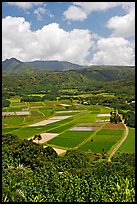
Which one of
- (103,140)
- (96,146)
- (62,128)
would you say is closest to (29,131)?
(62,128)

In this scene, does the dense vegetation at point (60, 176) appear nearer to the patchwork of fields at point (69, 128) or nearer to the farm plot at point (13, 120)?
the patchwork of fields at point (69, 128)

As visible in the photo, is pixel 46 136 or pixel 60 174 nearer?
pixel 60 174

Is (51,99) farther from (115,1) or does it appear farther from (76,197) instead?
(115,1)

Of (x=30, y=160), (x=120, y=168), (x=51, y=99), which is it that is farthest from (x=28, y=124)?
(x=51, y=99)

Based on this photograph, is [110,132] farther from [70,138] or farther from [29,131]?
[29,131]

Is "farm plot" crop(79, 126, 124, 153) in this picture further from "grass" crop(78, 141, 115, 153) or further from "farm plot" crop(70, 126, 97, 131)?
"farm plot" crop(70, 126, 97, 131)

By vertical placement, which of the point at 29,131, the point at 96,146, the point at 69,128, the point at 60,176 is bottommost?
the point at 96,146
